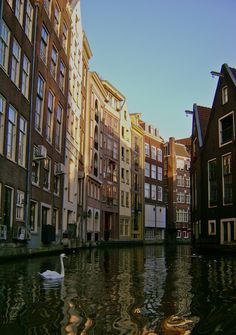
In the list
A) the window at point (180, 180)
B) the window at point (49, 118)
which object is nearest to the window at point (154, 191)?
the window at point (180, 180)

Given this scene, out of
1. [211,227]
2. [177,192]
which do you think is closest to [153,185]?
[177,192]

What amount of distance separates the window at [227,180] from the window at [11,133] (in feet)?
60.5

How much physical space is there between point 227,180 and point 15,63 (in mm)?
19416

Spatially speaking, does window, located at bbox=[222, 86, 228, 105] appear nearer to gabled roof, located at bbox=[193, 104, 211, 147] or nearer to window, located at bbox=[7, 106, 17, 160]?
gabled roof, located at bbox=[193, 104, 211, 147]

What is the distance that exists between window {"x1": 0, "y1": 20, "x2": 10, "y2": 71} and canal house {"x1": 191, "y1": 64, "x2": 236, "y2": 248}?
1898cm

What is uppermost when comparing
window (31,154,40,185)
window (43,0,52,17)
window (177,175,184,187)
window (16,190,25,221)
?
window (43,0,52,17)

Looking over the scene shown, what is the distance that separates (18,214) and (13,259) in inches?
135

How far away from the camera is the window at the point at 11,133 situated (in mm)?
20672

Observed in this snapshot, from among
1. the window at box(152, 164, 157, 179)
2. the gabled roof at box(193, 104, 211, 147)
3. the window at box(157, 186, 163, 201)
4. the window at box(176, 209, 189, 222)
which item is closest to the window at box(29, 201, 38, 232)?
the gabled roof at box(193, 104, 211, 147)

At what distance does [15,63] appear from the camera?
2194 centimetres

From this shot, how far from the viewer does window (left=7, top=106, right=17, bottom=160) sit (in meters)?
20.7

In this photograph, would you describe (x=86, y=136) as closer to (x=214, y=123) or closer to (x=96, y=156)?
(x=96, y=156)

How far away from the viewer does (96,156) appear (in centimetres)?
5309

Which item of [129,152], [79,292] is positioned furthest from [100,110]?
[79,292]
